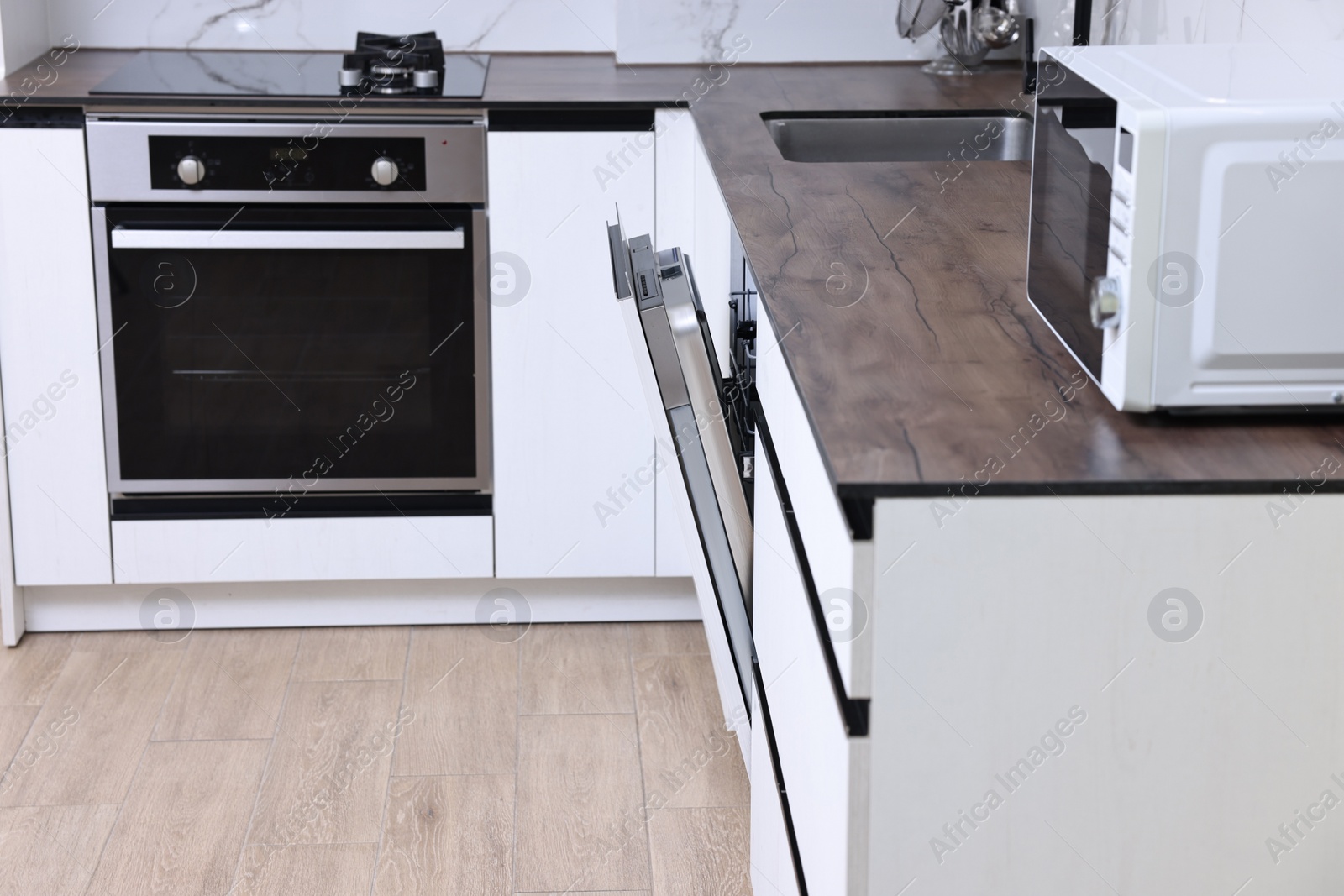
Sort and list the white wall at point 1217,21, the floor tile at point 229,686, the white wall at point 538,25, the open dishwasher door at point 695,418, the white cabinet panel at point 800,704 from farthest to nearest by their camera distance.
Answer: the white wall at point 538,25, the floor tile at point 229,686, the white wall at point 1217,21, the open dishwasher door at point 695,418, the white cabinet panel at point 800,704

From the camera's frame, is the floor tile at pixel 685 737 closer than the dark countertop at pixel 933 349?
No

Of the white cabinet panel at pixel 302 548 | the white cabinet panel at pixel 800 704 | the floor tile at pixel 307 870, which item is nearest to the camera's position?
the white cabinet panel at pixel 800 704

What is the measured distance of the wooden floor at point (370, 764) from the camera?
200 cm

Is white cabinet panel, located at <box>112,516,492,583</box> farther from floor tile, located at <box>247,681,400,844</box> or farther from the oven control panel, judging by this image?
the oven control panel

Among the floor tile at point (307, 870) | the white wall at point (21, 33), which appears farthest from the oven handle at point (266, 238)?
the floor tile at point (307, 870)

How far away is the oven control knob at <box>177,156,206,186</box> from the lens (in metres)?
2.38

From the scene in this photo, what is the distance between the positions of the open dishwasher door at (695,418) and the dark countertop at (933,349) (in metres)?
0.11

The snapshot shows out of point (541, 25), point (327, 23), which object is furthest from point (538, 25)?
point (327, 23)

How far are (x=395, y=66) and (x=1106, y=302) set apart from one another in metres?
1.82

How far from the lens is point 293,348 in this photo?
8.32 ft

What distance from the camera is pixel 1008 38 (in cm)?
272

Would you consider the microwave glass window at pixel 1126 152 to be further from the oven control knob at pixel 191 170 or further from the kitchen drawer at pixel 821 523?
the oven control knob at pixel 191 170

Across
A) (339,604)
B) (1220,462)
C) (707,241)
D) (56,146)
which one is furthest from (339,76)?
(1220,462)

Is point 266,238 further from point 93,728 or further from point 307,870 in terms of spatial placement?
point 307,870
